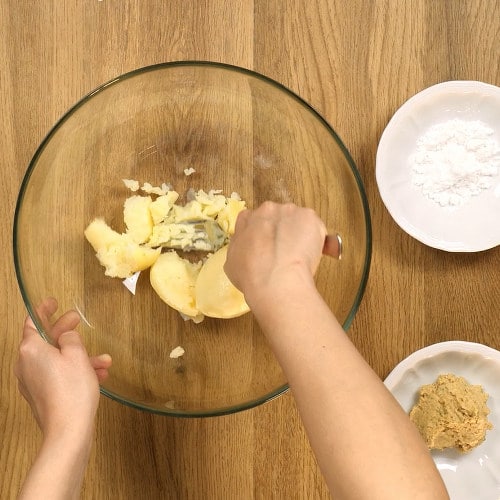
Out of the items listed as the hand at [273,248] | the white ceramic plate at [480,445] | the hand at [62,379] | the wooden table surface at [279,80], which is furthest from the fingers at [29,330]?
the white ceramic plate at [480,445]

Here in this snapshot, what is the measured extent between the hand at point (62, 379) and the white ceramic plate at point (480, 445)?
404mm

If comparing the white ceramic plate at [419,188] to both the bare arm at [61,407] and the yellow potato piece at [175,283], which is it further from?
the bare arm at [61,407]

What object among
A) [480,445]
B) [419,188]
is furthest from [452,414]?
[419,188]

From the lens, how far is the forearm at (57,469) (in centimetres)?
73

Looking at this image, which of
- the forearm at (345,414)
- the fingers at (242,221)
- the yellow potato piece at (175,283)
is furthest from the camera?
the yellow potato piece at (175,283)

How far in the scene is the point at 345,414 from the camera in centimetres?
60

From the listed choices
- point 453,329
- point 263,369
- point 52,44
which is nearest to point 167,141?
point 52,44

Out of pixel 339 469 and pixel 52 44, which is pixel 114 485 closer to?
pixel 339 469

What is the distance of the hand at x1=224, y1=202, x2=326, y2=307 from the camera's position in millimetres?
652

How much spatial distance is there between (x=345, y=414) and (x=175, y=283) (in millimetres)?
301

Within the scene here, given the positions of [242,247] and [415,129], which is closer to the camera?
[242,247]

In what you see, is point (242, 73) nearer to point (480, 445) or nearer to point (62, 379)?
point (62, 379)

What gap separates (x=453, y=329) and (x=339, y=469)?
0.38 meters

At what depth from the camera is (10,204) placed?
889mm
